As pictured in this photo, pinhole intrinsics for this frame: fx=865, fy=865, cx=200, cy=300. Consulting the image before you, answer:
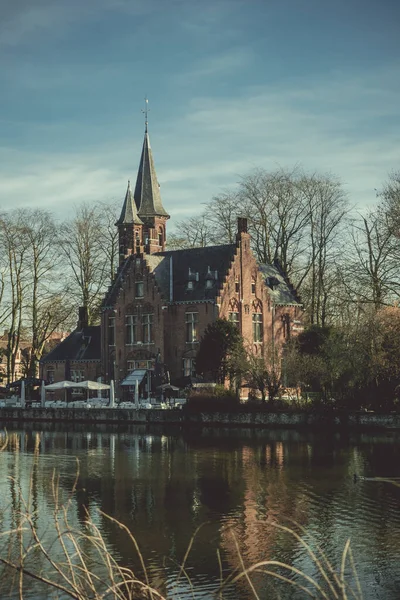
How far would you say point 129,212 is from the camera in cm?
5956

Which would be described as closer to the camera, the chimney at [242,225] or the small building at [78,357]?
the chimney at [242,225]

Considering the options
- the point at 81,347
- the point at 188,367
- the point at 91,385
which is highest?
the point at 81,347

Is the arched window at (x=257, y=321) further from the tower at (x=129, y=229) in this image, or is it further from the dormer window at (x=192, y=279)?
the tower at (x=129, y=229)

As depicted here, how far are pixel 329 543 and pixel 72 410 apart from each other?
33596 millimetres

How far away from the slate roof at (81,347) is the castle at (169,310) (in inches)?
2.7

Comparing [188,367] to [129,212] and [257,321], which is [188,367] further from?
[129,212]

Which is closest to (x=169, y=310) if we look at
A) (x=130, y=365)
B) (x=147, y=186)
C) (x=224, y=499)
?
(x=130, y=365)

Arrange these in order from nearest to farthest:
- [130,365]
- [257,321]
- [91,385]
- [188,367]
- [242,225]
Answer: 1. [91,385]
2. [188,367]
3. [242,225]
4. [130,365]
5. [257,321]

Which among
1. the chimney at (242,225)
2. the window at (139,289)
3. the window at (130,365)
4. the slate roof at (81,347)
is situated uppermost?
the chimney at (242,225)

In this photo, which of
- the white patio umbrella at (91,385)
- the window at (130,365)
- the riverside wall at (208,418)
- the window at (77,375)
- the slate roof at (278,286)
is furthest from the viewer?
the window at (77,375)

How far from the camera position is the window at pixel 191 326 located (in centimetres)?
5342

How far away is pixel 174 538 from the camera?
1761 cm

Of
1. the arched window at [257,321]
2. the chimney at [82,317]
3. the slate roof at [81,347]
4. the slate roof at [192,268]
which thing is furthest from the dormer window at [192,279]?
the chimney at [82,317]

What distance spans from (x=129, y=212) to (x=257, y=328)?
12291 millimetres
